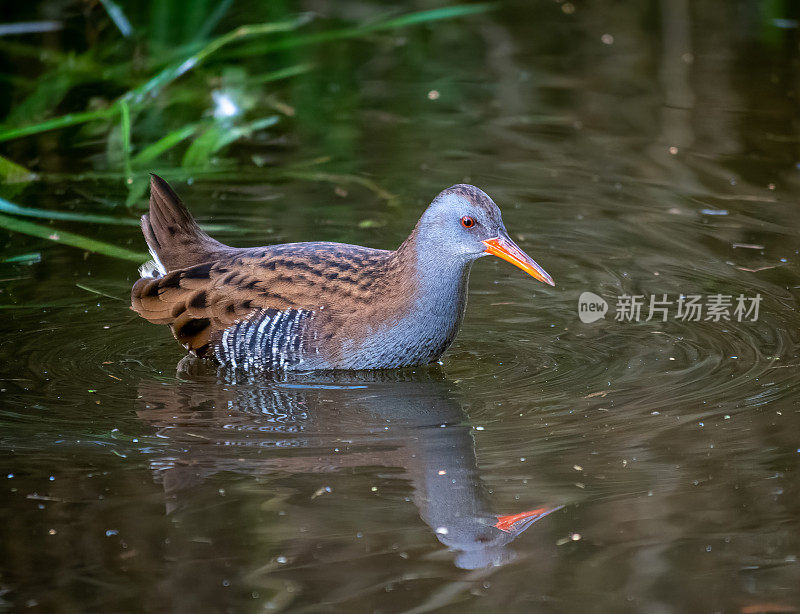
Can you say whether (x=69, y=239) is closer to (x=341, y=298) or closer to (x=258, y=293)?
(x=258, y=293)

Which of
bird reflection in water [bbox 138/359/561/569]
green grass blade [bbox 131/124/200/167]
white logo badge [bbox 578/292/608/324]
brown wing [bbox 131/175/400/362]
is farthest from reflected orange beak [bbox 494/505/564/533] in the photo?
green grass blade [bbox 131/124/200/167]

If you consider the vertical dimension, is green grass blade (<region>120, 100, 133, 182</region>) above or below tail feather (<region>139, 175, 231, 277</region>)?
above

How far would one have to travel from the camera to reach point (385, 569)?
156 inches

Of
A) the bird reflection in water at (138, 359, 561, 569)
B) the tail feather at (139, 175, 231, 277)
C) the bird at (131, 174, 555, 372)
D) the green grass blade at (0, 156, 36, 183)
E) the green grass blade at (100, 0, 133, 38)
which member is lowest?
the bird reflection in water at (138, 359, 561, 569)

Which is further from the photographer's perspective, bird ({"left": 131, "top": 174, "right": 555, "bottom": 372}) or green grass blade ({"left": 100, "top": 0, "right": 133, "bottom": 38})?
green grass blade ({"left": 100, "top": 0, "right": 133, "bottom": 38})

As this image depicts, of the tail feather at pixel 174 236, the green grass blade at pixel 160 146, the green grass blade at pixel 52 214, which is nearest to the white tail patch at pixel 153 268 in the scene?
the tail feather at pixel 174 236

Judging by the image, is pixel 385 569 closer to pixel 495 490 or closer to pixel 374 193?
pixel 495 490

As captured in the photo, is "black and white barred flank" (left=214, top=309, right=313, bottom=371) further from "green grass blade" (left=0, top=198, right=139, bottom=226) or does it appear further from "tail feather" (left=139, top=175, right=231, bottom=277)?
"green grass blade" (left=0, top=198, right=139, bottom=226)

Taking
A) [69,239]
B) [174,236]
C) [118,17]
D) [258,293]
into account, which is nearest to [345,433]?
[258,293]

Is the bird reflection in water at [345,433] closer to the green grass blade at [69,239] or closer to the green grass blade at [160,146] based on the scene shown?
the green grass blade at [69,239]

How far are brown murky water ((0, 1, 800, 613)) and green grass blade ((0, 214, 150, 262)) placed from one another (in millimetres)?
98

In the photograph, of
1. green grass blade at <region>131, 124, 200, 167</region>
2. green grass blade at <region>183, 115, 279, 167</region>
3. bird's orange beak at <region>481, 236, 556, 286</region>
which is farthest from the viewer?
green grass blade at <region>183, 115, 279, 167</region>

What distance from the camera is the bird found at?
5461mm

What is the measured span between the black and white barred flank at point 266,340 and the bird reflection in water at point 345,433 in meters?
0.09
